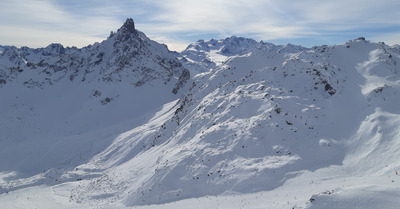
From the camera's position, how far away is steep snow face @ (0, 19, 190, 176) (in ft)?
154

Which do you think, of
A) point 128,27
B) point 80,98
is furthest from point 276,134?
point 128,27

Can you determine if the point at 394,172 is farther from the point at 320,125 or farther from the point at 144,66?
the point at 144,66

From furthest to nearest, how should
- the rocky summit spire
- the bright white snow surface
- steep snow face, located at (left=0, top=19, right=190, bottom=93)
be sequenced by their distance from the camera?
the rocky summit spire
steep snow face, located at (left=0, top=19, right=190, bottom=93)
the bright white snow surface

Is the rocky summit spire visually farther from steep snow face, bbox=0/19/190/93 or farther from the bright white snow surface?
the bright white snow surface

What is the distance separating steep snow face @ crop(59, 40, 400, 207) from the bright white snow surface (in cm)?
11

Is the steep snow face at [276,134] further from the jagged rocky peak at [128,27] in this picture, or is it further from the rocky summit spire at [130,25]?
the rocky summit spire at [130,25]

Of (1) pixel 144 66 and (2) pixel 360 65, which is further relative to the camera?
(1) pixel 144 66

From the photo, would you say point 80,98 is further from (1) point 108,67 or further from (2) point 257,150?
(2) point 257,150

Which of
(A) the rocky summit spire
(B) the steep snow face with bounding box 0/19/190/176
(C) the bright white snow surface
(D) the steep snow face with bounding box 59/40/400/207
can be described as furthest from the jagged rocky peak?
(D) the steep snow face with bounding box 59/40/400/207

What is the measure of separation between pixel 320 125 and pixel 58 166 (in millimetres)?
36033

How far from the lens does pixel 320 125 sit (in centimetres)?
2475

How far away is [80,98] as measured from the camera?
6962 cm

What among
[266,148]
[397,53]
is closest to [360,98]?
[266,148]

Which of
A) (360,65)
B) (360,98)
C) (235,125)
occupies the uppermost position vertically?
(360,65)
